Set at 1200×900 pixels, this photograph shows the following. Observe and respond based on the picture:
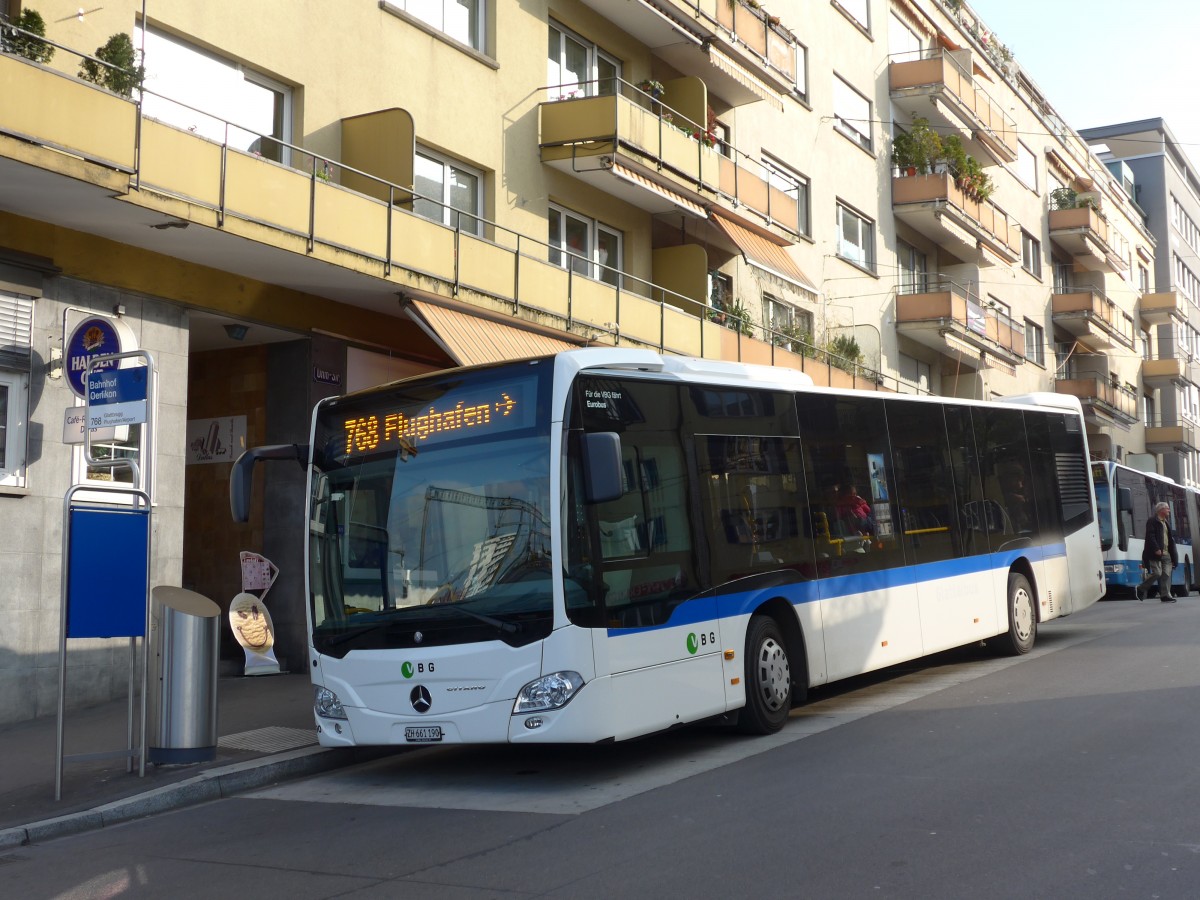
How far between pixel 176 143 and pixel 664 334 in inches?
391

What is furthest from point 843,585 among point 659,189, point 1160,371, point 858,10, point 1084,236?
point 1160,371

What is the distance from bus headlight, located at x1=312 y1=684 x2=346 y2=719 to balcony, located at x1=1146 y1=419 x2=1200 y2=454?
55141mm

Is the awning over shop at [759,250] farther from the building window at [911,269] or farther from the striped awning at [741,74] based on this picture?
the building window at [911,269]

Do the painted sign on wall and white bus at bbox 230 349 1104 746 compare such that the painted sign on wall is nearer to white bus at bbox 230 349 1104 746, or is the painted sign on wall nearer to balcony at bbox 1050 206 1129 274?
white bus at bbox 230 349 1104 746

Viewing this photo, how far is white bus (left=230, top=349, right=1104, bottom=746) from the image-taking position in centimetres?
839

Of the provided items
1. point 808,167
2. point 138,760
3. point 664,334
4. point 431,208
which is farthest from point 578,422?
point 808,167

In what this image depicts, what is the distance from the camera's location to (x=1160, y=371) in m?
59.1

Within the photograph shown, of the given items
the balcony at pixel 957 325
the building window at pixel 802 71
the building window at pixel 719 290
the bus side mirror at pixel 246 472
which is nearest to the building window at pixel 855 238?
the balcony at pixel 957 325

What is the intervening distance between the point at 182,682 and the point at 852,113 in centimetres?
2689

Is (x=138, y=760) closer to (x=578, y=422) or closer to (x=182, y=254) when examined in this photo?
(x=578, y=422)

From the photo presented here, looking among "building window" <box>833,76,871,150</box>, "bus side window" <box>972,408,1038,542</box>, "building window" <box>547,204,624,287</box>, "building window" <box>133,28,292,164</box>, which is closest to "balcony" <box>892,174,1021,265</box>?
"building window" <box>833,76,871,150</box>

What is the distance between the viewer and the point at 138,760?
9.74 m

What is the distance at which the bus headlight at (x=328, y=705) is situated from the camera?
917 centimetres

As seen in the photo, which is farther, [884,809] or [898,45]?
[898,45]
